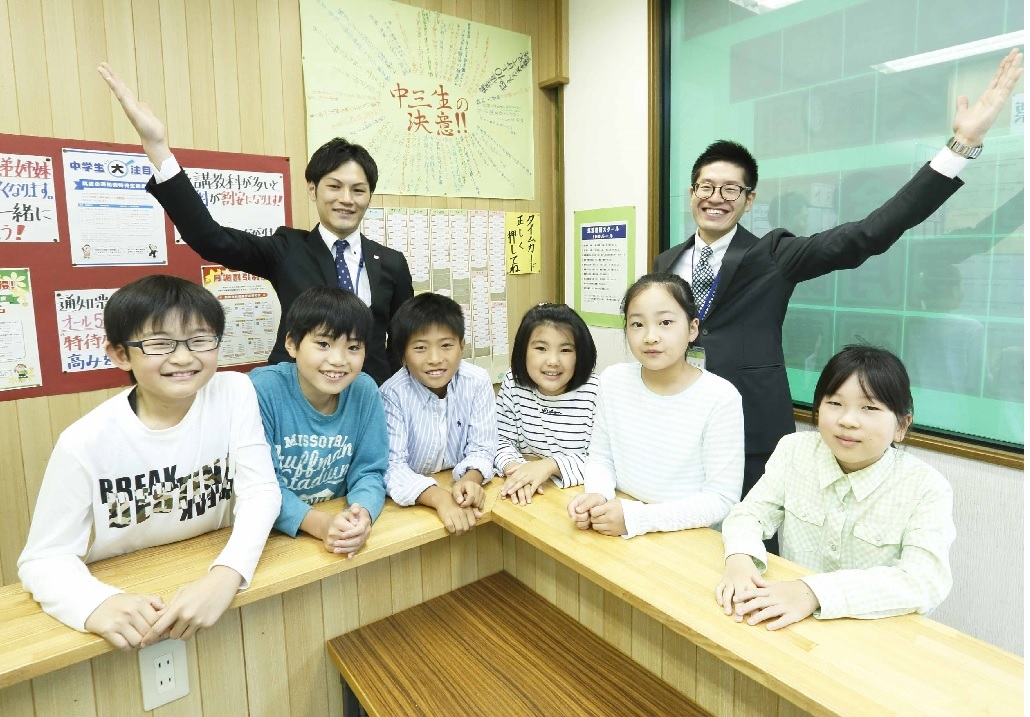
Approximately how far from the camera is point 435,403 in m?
1.75

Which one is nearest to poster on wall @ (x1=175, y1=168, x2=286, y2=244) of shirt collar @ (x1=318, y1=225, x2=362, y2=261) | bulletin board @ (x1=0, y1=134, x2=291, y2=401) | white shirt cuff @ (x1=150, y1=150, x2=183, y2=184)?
bulletin board @ (x1=0, y1=134, x2=291, y2=401)

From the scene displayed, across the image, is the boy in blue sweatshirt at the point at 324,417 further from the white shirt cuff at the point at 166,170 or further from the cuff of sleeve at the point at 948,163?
the cuff of sleeve at the point at 948,163

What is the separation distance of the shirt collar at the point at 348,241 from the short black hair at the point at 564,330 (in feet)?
2.21

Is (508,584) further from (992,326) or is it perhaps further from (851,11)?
(851,11)

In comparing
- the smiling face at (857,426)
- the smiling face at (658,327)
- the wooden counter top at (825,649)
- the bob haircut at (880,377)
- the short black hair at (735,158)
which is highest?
the short black hair at (735,158)

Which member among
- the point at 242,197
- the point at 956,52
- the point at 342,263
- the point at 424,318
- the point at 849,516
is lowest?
the point at 849,516

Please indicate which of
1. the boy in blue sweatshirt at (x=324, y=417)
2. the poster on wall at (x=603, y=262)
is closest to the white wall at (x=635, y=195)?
the poster on wall at (x=603, y=262)

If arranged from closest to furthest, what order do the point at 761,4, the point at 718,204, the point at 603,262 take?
the point at 718,204 < the point at 761,4 < the point at 603,262

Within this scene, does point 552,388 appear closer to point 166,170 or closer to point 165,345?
point 165,345

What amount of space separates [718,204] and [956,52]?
0.83m

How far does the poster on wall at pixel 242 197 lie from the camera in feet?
7.56

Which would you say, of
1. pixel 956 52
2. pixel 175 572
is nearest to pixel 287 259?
pixel 175 572

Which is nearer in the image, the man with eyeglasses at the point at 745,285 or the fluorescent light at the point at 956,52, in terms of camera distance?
the fluorescent light at the point at 956,52

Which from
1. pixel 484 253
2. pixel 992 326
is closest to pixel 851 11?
pixel 992 326
